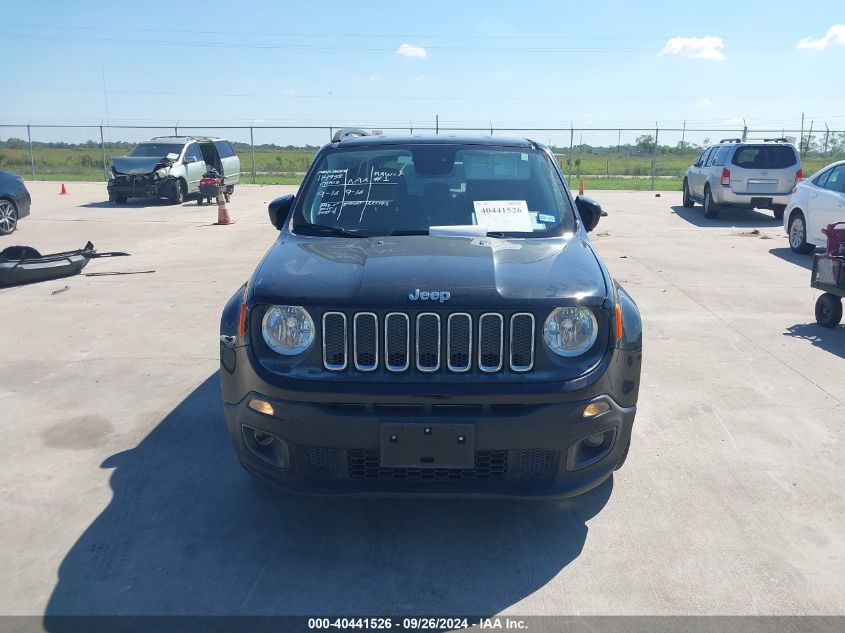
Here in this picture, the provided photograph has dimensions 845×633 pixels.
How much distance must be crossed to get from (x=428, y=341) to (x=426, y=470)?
580 mm

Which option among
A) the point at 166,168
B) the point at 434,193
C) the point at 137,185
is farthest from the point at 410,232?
the point at 137,185

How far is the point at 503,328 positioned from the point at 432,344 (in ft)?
1.03

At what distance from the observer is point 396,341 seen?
333 cm

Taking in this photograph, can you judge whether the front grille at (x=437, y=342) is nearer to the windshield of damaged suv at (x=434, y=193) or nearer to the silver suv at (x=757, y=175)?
the windshield of damaged suv at (x=434, y=193)

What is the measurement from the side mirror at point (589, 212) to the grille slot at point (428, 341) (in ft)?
6.14

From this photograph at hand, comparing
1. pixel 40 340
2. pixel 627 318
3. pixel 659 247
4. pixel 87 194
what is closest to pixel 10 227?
pixel 40 340

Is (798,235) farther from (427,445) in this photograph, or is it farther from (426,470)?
(427,445)

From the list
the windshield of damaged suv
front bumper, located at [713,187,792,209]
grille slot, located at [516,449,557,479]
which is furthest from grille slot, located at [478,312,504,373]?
front bumper, located at [713,187,792,209]

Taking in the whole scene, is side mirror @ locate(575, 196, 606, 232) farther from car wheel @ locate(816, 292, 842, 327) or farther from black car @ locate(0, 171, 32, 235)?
black car @ locate(0, 171, 32, 235)

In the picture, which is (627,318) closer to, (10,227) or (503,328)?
(503,328)

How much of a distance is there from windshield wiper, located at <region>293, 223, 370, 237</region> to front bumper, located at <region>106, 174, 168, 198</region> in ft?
54.7

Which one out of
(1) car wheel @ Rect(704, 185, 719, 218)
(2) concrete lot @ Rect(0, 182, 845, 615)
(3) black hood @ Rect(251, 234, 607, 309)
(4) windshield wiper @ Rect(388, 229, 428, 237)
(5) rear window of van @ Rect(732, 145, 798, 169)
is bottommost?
(2) concrete lot @ Rect(0, 182, 845, 615)

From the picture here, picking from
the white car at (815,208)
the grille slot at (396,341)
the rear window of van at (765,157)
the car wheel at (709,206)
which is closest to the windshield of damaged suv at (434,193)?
the grille slot at (396,341)

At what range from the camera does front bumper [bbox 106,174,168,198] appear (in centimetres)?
1980
